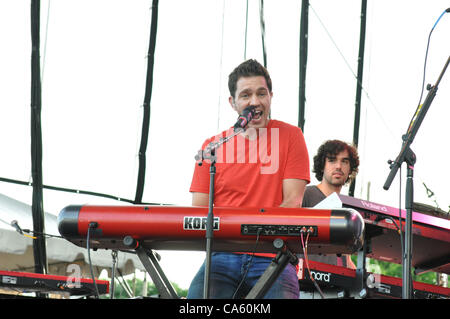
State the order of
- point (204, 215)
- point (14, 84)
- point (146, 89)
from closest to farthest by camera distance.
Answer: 1. point (204, 215)
2. point (14, 84)
3. point (146, 89)

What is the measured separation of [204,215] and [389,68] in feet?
19.0

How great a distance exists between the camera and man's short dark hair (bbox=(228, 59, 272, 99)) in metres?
2.67

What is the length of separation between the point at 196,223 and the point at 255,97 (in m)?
0.61

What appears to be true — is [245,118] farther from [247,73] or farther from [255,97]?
[247,73]

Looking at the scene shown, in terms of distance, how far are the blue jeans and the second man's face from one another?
0.53 m

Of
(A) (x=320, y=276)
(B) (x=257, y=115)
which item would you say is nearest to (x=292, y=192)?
(B) (x=257, y=115)

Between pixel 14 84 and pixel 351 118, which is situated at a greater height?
pixel 351 118

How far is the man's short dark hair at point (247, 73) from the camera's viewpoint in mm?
2668

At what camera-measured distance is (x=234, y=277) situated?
236cm

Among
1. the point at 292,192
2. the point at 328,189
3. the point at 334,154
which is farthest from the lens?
the point at 334,154

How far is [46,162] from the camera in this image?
6285mm

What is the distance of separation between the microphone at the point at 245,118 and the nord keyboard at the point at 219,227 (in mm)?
298
